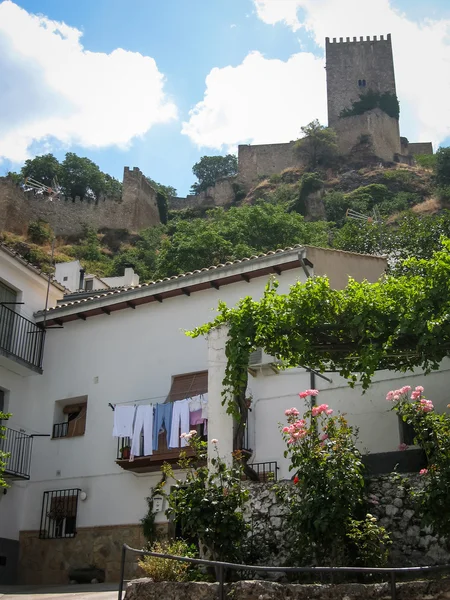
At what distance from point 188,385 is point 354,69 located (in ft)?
240

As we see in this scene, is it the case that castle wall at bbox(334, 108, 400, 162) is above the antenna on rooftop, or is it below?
above

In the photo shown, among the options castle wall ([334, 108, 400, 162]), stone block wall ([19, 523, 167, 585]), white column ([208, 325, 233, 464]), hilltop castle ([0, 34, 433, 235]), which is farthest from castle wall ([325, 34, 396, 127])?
white column ([208, 325, 233, 464])

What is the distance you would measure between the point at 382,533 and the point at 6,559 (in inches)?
431

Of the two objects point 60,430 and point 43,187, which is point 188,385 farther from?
point 43,187

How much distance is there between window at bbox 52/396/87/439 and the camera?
18.1m

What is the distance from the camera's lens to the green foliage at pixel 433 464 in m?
8.45

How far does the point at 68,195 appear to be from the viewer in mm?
71500

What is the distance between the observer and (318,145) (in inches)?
2884

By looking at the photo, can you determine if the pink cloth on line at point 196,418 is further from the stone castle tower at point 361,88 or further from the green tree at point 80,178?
the stone castle tower at point 361,88

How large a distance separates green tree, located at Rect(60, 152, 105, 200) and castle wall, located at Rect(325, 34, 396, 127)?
24.7 m

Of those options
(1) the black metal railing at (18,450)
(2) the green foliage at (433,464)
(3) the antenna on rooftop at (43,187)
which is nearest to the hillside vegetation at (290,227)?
(3) the antenna on rooftop at (43,187)

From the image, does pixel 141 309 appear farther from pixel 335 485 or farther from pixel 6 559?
pixel 335 485

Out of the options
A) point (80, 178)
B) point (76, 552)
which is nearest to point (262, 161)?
point (80, 178)

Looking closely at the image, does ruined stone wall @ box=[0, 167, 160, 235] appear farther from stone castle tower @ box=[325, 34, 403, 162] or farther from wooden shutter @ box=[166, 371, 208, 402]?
wooden shutter @ box=[166, 371, 208, 402]
